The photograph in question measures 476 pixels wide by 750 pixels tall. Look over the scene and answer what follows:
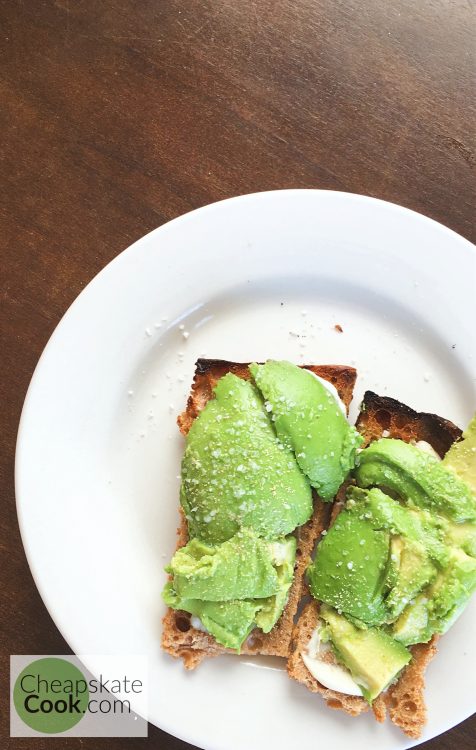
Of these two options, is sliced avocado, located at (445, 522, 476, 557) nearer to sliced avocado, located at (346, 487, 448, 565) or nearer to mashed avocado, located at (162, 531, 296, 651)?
sliced avocado, located at (346, 487, 448, 565)

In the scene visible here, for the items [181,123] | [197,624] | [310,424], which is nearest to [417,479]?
[310,424]

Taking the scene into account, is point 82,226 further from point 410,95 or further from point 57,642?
point 57,642

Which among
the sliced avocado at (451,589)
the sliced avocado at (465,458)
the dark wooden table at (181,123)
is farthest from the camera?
the dark wooden table at (181,123)

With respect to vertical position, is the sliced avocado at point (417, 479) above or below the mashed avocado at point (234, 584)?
above

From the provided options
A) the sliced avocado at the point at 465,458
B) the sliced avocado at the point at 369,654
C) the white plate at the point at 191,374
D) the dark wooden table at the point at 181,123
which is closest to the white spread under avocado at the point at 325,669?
the sliced avocado at the point at 369,654

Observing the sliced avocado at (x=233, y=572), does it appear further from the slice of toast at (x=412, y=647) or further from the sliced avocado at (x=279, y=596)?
the slice of toast at (x=412, y=647)

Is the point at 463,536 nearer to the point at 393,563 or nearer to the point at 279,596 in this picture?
the point at 393,563
